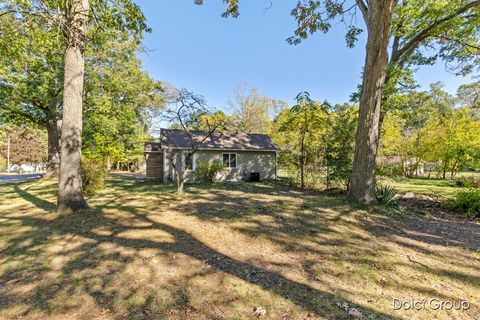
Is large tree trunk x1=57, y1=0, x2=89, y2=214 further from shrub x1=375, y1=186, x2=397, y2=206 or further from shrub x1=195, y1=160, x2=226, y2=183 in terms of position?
shrub x1=375, y1=186, x2=397, y2=206

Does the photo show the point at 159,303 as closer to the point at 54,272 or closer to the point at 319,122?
the point at 54,272

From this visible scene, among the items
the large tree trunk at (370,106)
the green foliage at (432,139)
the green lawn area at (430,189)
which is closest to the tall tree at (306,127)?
the green foliage at (432,139)

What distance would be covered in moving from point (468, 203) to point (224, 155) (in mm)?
12301

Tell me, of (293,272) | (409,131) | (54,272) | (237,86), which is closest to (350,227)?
(293,272)

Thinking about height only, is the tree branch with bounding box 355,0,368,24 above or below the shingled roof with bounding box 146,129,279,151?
above

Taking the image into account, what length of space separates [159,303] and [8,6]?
34.9 feet

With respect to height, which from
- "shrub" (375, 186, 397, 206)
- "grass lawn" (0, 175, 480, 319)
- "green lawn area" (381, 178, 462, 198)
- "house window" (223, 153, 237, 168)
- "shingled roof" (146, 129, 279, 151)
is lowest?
"grass lawn" (0, 175, 480, 319)

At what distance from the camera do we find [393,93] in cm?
1250

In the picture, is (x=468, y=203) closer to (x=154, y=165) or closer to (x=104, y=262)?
(x=104, y=262)


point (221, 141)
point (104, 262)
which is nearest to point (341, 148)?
point (221, 141)

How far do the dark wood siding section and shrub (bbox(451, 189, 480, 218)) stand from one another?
642 inches

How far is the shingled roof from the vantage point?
50.3 feet

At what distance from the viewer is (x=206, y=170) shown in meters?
15.0

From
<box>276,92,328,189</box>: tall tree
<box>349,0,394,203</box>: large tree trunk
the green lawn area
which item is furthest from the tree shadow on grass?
the green lawn area
